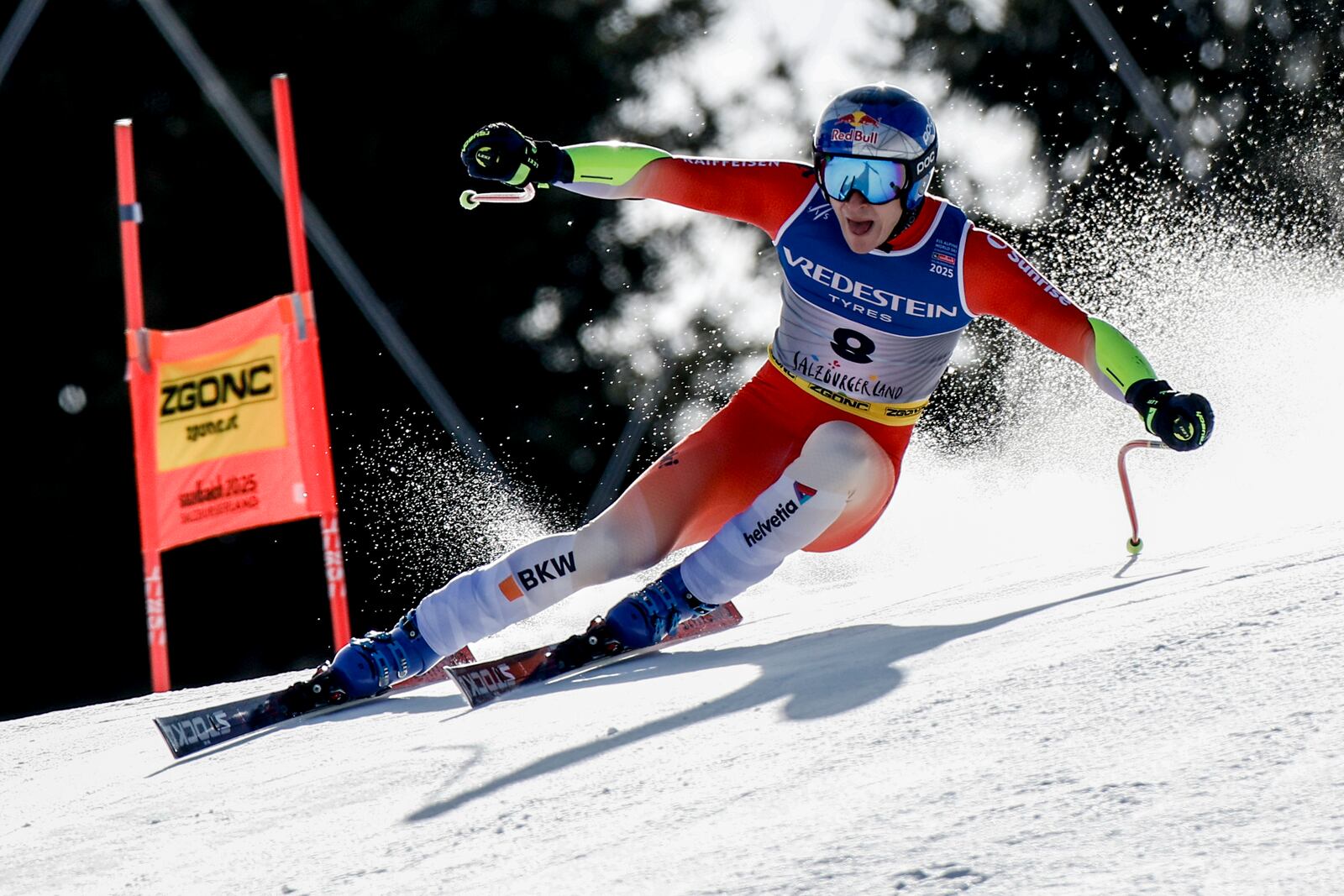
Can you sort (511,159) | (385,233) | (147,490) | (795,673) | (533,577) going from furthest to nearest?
(385,233), (147,490), (511,159), (533,577), (795,673)

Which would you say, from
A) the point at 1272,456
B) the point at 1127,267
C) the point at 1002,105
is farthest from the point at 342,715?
the point at 1002,105

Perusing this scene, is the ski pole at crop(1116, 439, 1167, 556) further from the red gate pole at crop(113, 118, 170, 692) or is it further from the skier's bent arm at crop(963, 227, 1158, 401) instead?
the red gate pole at crop(113, 118, 170, 692)

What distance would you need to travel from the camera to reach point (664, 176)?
402 cm

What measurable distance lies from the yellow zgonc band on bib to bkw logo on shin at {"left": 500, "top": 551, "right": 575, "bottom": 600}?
805 millimetres

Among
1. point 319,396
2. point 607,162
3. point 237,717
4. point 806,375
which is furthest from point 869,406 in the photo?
point 319,396

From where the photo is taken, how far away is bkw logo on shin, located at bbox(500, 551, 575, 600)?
3.70 m

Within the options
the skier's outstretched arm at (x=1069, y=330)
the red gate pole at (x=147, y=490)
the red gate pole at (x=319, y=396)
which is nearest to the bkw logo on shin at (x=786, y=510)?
the skier's outstretched arm at (x=1069, y=330)

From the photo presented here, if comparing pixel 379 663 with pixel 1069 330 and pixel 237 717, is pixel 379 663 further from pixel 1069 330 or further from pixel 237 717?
pixel 1069 330

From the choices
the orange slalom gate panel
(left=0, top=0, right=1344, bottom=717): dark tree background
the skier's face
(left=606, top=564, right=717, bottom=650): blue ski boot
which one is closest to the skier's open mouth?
the skier's face

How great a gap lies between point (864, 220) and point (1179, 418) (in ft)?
2.76

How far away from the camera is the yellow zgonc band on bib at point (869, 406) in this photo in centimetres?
400

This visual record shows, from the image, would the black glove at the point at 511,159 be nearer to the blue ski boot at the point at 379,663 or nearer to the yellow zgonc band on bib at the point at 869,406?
the yellow zgonc band on bib at the point at 869,406

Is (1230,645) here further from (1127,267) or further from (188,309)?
(188,309)

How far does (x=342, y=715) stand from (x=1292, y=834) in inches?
95.3
